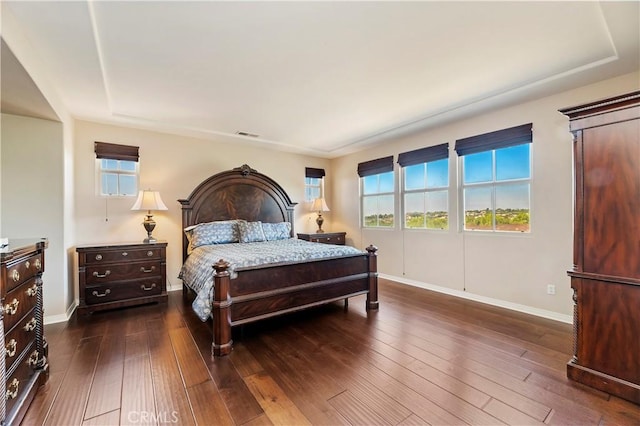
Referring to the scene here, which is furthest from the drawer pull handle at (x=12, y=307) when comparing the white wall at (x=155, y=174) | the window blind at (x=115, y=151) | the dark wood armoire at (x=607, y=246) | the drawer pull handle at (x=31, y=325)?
the dark wood armoire at (x=607, y=246)

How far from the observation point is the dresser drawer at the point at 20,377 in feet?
4.87

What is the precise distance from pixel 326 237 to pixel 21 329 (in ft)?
13.8

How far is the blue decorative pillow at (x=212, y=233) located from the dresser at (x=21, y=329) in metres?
2.12

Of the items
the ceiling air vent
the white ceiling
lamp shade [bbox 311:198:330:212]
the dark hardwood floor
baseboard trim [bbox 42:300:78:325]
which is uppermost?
the white ceiling

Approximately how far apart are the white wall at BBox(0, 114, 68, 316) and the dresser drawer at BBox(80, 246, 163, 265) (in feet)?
0.86

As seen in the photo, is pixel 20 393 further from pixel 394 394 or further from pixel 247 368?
pixel 394 394

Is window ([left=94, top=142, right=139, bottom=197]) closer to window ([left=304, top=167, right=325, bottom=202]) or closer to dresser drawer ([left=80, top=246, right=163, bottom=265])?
dresser drawer ([left=80, top=246, right=163, bottom=265])

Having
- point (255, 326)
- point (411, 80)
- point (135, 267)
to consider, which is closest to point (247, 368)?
point (255, 326)

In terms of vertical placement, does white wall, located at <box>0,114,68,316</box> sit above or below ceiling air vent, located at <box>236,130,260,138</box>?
below

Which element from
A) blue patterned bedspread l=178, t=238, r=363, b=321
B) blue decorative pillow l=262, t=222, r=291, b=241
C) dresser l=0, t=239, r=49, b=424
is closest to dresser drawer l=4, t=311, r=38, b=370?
dresser l=0, t=239, r=49, b=424

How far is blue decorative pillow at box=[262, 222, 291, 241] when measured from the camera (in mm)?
4649

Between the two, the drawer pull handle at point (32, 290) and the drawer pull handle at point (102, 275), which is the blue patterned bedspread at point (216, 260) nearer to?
the drawer pull handle at point (102, 275)

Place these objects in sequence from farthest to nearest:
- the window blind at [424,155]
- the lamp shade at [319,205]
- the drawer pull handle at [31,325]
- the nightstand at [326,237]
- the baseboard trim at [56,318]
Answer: the lamp shade at [319,205]
the nightstand at [326,237]
the window blind at [424,155]
the baseboard trim at [56,318]
the drawer pull handle at [31,325]

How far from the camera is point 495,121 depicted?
3.65 m
